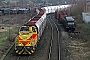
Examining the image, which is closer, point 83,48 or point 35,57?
point 35,57

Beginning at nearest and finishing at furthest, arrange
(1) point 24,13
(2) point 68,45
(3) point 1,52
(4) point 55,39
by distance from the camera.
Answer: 1. (3) point 1,52
2. (2) point 68,45
3. (4) point 55,39
4. (1) point 24,13

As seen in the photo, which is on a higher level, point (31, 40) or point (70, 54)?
point (31, 40)

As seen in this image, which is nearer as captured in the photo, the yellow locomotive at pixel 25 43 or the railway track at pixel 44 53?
the railway track at pixel 44 53

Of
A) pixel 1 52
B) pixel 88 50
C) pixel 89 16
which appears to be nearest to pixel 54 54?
pixel 88 50

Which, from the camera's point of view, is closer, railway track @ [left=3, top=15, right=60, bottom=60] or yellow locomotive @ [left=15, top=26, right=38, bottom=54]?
railway track @ [left=3, top=15, right=60, bottom=60]

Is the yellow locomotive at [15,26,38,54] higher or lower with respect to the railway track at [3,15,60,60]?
higher

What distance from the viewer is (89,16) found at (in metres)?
41.8

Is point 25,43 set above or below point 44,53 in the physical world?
above

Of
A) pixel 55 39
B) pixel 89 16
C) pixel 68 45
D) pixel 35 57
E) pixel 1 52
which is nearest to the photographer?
pixel 35 57

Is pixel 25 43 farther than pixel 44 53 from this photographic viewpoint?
No

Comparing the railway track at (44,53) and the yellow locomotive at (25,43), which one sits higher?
the yellow locomotive at (25,43)

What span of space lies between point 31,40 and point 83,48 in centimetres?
614

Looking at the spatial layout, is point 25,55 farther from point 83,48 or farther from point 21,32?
point 83,48

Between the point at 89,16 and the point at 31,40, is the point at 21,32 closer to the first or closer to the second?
the point at 31,40
